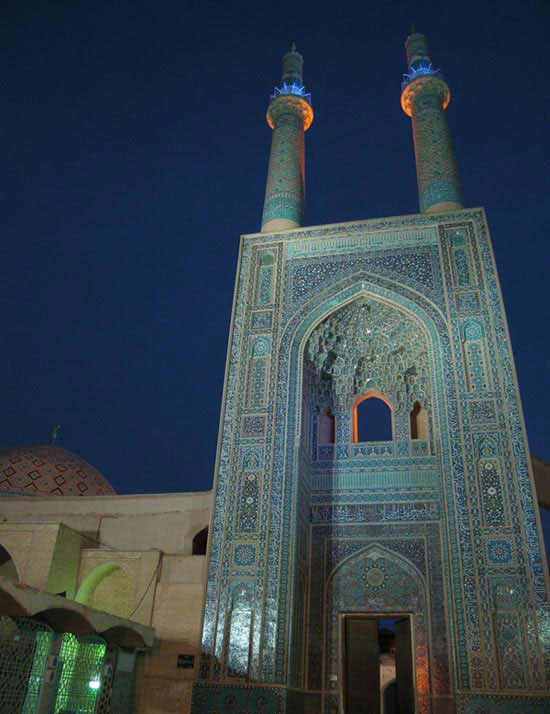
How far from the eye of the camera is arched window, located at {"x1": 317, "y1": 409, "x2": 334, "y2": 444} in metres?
9.47

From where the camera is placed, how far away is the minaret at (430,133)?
9.97 m

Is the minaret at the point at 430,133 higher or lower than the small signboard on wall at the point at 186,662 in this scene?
higher

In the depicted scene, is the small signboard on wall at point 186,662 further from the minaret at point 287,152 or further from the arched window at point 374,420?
the arched window at point 374,420

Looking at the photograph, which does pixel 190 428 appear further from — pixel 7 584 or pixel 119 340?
pixel 7 584

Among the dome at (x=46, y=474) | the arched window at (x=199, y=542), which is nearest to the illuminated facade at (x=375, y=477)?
the arched window at (x=199, y=542)

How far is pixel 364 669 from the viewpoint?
10.6m

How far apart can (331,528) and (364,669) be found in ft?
11.4

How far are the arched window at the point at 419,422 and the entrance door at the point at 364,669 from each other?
3303 mm

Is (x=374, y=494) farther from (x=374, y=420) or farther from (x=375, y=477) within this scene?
(x=374, y=420)

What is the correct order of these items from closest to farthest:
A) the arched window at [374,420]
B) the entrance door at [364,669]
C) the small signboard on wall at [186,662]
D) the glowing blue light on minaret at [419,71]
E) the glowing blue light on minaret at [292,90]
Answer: the small signboard on wall at [186,662], the entrance door at [364,669], the glowing blue light on minaret at [419,71], the glowing blue light on minaret at [292,90], the arched window at [374,420]

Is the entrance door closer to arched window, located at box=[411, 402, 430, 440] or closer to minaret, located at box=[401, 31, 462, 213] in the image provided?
arched window, located at box=[411, 402, 430, 440]

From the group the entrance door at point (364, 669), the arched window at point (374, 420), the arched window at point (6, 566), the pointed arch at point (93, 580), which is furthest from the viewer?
the arched window at point (374, 420)

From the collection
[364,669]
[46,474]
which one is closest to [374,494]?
[364,669]

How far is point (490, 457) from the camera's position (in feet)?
24.4
